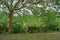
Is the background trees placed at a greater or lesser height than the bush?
greater

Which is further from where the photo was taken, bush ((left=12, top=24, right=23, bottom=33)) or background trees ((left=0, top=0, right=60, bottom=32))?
bush ((left=12, top=24, right=23, bottom=33))

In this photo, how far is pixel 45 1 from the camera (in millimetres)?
14336

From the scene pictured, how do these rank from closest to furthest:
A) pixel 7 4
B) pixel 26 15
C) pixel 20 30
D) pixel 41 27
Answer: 1. pixel 7 4
2. pixel 26 15
3. pixel 20 30
4. pixel 41 27

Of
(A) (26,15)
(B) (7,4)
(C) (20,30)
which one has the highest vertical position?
(B) (7,4)

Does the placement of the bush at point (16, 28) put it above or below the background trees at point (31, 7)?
below

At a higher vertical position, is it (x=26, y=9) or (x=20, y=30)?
(x=26, y=9)

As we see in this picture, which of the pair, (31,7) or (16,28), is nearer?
(31,7)

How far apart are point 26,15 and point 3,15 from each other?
1973mm

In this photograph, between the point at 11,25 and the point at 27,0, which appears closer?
the point at 27,0

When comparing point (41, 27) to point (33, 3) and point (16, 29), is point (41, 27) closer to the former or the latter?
point (16, 29)

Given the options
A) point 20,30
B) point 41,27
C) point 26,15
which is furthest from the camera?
point 41,27

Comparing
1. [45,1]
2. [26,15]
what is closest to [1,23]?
[26,15]

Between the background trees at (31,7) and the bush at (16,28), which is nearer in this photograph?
the background trees at (31,7)

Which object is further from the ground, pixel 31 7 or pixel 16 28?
pixel 31 7
